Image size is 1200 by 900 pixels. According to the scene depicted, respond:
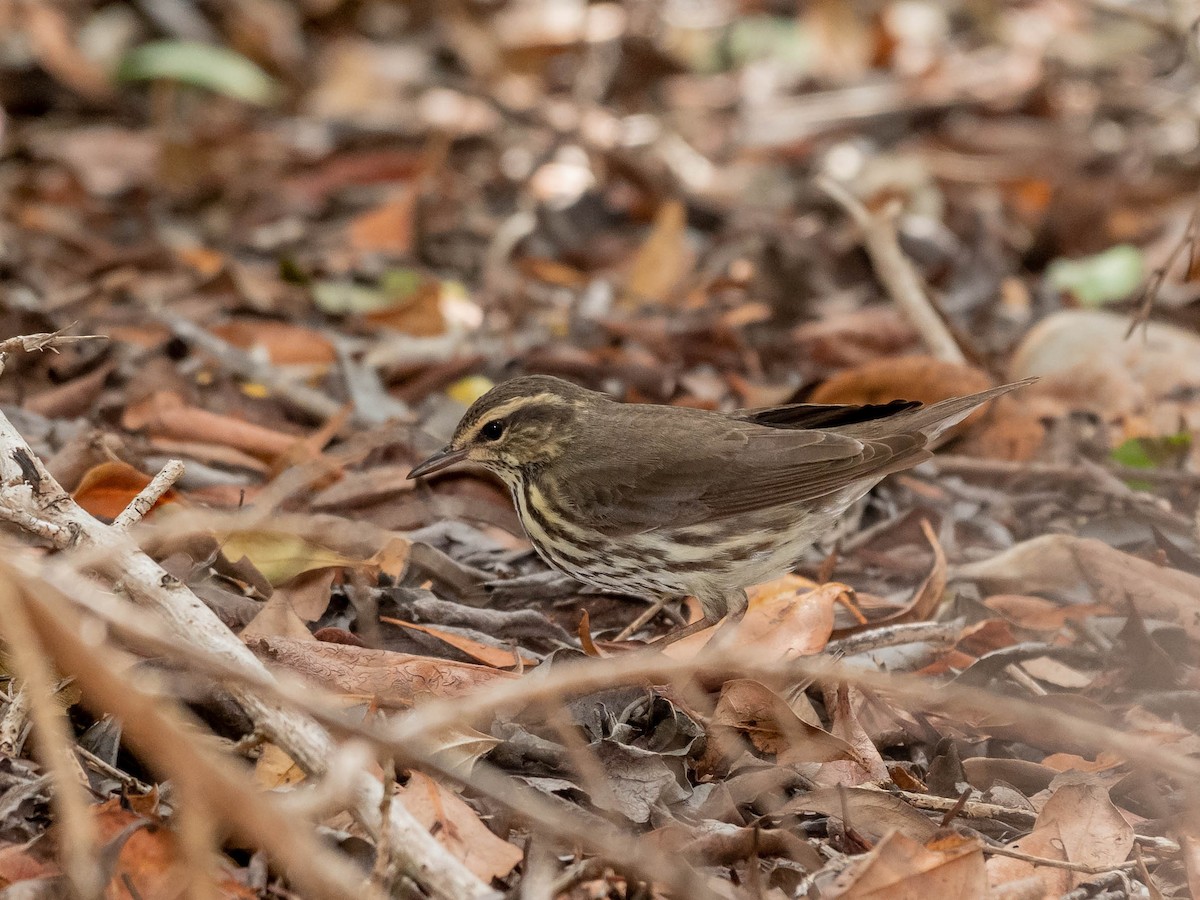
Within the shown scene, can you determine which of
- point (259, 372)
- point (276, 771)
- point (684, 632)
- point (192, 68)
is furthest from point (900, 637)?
point (192, 68)

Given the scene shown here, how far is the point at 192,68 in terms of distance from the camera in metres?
8.23

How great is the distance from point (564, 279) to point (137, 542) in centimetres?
513

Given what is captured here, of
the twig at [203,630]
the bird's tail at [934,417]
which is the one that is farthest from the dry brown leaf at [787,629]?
the twig at [203,630]

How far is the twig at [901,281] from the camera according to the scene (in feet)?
20.9

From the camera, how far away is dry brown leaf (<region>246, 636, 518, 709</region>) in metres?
3.68

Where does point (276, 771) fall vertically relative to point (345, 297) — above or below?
above

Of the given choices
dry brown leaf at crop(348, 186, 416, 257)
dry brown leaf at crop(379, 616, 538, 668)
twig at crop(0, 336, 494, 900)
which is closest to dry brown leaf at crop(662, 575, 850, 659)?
dry brown leaf at crop(379, 616, 538, 668)

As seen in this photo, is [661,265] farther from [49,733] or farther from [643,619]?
[49,733]

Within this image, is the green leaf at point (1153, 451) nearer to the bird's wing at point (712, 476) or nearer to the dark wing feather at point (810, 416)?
the dark wing feather at point (810, 416)

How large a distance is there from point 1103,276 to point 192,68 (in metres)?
5.40

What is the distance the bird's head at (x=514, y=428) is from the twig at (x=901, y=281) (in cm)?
220

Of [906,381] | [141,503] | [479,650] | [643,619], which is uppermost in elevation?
[141,503]

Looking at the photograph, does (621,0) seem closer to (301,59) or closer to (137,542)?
(301,59)

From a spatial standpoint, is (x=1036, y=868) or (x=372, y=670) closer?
(x=1036, y=868)
